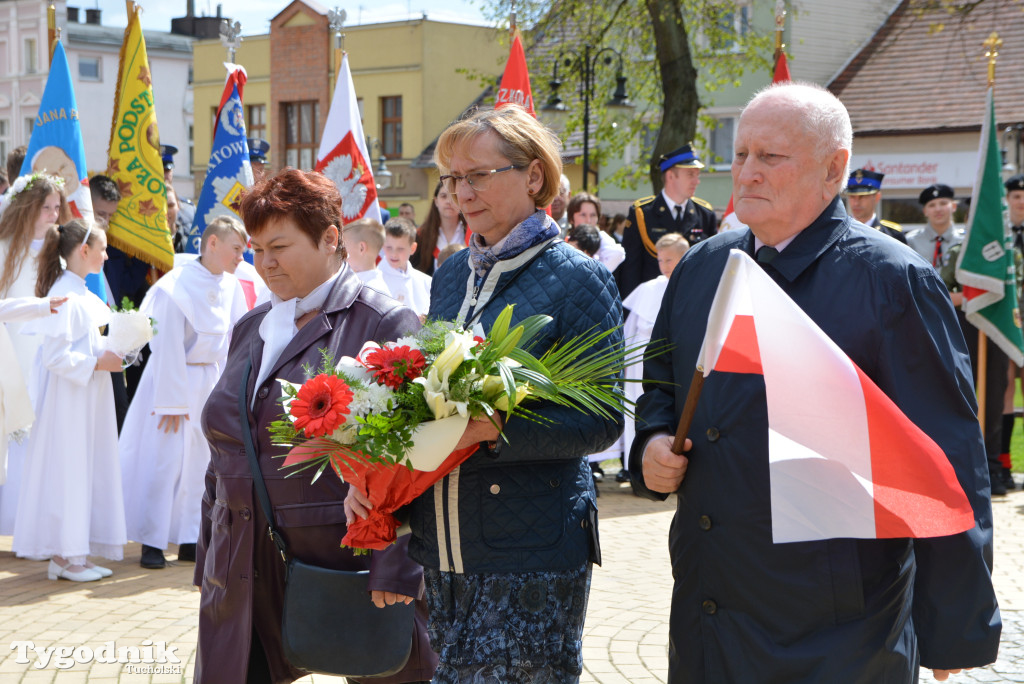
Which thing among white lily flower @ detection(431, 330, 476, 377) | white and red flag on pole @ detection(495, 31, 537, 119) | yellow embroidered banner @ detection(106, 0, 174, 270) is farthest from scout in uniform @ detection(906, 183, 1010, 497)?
white lily flower @ detection(431, 330, 476, 377)

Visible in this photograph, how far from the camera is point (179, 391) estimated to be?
7477 millimetres

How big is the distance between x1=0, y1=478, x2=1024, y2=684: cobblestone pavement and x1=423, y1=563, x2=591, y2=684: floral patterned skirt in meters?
2.21

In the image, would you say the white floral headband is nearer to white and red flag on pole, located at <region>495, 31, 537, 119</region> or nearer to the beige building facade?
white and red flag on pole, located at <region>495, 31, 537, 119</region>

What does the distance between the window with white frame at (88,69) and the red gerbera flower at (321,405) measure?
6619 cm

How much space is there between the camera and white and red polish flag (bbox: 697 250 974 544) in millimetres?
2471

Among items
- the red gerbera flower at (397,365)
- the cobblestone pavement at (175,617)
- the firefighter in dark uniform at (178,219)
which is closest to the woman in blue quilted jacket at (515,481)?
the red gerbera flower at (397,365)

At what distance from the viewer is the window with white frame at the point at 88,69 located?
63.4 metres

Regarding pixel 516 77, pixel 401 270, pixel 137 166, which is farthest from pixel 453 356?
pixel 137 166

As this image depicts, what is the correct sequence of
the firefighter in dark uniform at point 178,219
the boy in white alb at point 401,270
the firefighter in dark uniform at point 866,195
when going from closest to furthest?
the boy in white alb at point 401,270 → the firefighter in dark uniform at point 866,195 → the firefighter in dark uniform at point 178,219

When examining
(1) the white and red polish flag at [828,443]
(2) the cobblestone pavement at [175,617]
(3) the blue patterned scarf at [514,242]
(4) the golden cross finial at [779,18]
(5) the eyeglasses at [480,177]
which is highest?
(4) the golden cross finial at [779,18]

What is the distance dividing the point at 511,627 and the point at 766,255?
1172 mm

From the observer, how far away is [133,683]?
5.12 metres

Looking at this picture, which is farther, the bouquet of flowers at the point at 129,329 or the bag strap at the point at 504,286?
the bouquet of flowers at the point at 129,329

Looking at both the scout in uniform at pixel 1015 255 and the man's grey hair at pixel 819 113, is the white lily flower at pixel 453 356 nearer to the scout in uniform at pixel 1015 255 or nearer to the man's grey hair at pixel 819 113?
the man's grey hair at pixel 819 113
